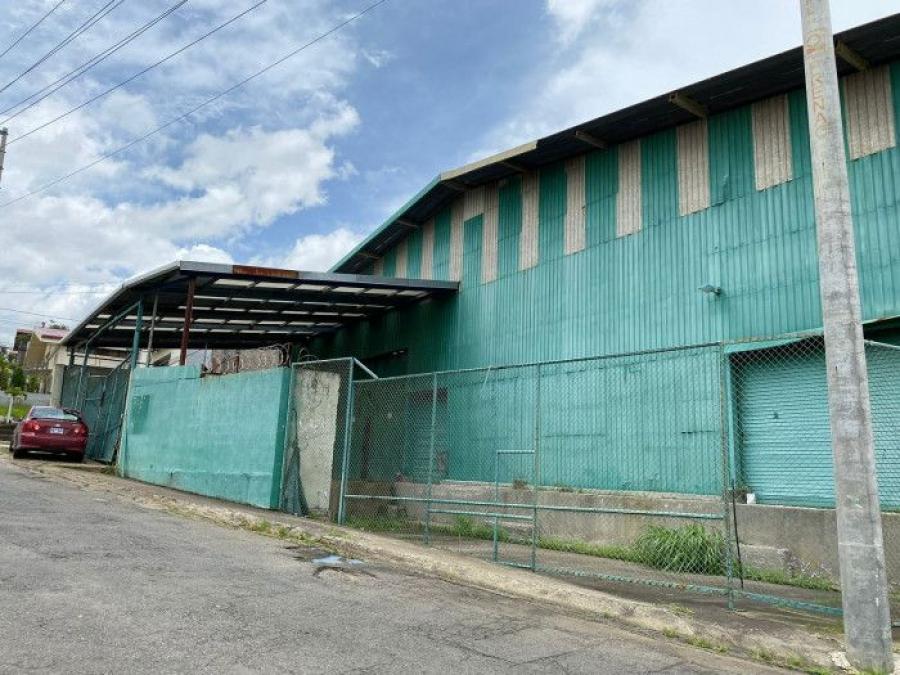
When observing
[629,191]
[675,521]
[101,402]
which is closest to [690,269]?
[629,191]

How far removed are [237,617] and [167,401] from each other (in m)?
12.0

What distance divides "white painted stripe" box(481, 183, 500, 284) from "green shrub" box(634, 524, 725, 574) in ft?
25.7

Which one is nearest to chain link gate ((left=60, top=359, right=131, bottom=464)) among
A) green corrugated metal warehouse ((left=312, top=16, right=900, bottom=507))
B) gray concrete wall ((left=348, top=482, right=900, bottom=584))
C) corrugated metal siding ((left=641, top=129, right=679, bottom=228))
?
green corrugated metal warehouse ((left=312, top=16, right=900, bottom=507))

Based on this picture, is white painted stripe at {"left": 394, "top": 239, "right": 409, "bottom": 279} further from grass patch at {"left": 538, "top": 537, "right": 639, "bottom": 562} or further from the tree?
the tree

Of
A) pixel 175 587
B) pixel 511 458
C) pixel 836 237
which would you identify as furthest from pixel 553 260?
pixel 175 587

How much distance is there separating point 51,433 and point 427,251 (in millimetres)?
10718

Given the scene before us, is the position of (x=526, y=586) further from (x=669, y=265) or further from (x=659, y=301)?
(x=669, y=265)

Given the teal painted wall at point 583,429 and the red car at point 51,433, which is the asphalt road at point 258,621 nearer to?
the teal painted wall at point 583,429

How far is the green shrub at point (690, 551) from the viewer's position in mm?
9102

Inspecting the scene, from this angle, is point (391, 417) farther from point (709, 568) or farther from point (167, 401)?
point (167, 401)

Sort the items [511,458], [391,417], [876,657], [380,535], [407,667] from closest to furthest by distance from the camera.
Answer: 1. [407,667]
2. [876,657]
3. [380,535]
4. [391,417]
5. [511,458]

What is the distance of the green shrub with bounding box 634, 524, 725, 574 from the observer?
910 centimetres

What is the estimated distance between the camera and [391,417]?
481 inches

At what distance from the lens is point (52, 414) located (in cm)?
1919
